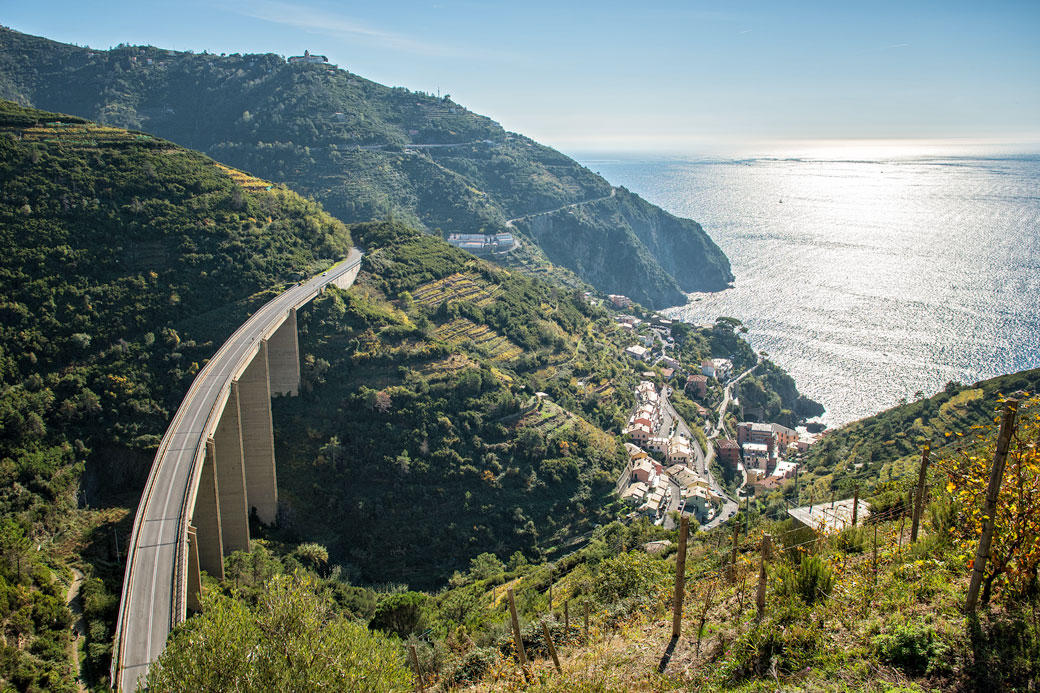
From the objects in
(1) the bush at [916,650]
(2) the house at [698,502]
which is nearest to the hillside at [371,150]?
(2) the house at [698,502]

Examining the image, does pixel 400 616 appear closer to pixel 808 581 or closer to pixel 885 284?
pixel 808 581

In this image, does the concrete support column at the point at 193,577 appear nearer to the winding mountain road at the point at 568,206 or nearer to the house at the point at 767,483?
the house at the point at 767,483

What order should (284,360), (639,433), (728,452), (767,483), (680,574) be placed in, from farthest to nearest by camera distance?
(728,452), (639,433), (767,483), (284,360), (680,574)

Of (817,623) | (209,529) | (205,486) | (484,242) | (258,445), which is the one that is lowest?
(209,529)

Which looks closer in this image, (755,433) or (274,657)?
(274,657)

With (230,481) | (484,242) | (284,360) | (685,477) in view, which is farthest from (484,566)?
(484,242)

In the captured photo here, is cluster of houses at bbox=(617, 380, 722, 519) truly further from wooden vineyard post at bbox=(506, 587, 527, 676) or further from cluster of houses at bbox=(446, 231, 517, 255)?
cluster of houses at bbox=(446, 231, 517, 255)
